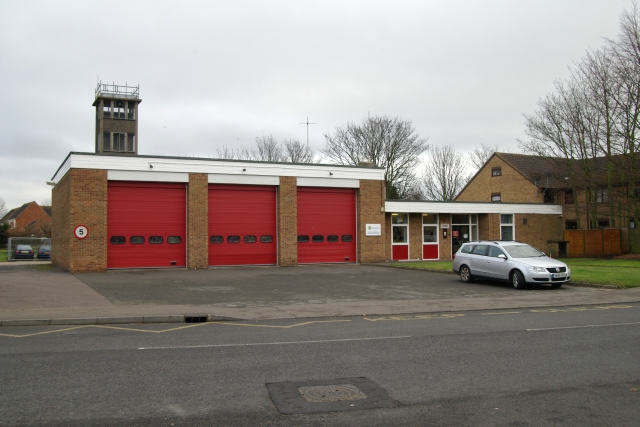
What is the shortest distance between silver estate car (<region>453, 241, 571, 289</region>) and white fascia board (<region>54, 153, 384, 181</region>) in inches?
380

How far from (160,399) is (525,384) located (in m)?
4.15

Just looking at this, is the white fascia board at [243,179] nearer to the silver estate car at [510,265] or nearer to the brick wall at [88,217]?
the brick wall at [88,217]

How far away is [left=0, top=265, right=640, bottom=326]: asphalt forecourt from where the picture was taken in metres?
12.8

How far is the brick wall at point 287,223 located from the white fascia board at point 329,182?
68cm

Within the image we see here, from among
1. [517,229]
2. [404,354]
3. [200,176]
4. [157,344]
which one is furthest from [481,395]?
[517,229]

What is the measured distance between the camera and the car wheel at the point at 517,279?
60.2ft

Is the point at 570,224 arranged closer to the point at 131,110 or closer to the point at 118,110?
the point at 131,110

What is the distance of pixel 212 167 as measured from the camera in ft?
86.3

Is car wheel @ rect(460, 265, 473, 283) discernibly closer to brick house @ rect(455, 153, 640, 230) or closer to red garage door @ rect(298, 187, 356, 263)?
red garage door @ rect(298, 187, 356, 263)

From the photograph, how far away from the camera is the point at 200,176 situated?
26.0 m

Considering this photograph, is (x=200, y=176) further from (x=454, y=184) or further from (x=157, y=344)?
(x=454, y=184)

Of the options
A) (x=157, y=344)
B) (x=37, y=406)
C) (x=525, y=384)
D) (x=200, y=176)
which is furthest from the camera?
(x=200, y=176)

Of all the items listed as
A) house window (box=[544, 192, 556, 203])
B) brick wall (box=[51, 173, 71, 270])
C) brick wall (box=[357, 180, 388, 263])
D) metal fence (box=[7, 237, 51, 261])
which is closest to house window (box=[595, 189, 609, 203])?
house window (box=[544, 192, 556, 203])

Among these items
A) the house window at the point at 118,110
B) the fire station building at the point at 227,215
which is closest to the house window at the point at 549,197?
the fire station building at the point at 227,215
